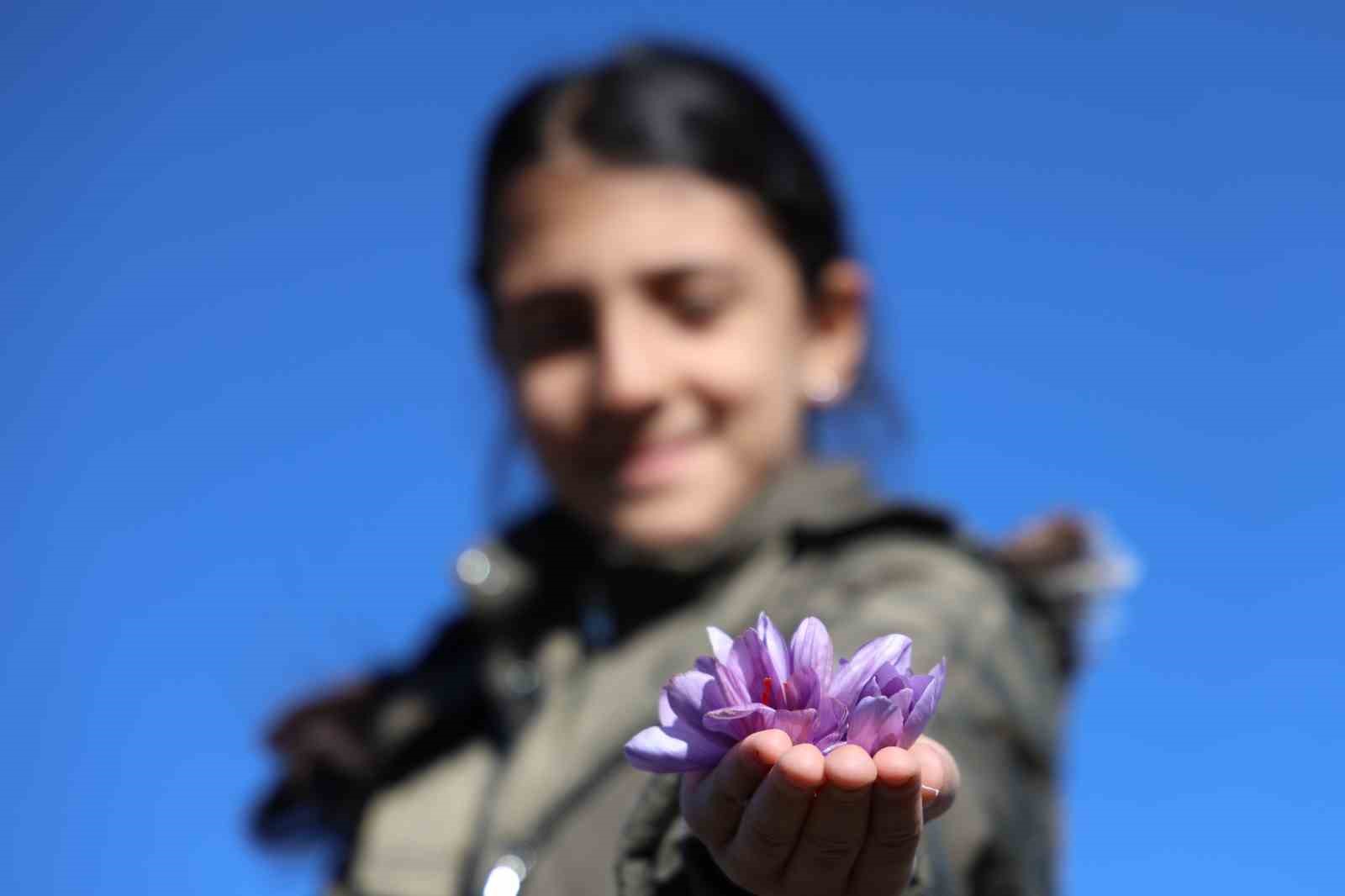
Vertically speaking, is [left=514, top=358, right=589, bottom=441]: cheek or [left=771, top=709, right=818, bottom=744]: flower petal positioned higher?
[left=514, top=358, right=589, bottom=441]: cheek

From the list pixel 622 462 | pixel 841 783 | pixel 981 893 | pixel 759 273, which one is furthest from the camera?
pixel 759 273

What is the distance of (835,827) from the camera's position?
0.60 m

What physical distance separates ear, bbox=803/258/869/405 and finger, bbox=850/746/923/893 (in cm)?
125

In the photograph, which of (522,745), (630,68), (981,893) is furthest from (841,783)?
(630,68)

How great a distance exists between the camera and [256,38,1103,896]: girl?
1.23 metres

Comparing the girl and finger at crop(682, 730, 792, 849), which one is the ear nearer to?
the girl

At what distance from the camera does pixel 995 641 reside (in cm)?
129

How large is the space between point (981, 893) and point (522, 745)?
597 millimetres

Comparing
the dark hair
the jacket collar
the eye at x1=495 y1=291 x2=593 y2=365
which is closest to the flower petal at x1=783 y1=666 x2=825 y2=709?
the jacket collar

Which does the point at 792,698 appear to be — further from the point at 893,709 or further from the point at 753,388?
the point at 753,388

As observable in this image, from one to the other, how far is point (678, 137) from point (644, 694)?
0.70 m

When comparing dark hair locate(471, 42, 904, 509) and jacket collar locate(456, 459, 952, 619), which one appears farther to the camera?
dark hair locate(471, 42, 904, 509)

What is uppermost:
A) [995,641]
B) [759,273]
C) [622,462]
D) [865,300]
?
[865,300]

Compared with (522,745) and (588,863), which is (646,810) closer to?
(588,863)
